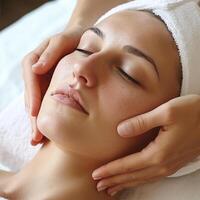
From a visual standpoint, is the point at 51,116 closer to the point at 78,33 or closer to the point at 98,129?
the point at 98,129

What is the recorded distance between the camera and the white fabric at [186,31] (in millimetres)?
1002

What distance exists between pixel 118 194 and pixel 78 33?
0.38 m

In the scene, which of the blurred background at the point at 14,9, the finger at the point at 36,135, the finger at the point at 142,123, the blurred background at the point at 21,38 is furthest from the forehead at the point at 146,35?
the blurred background at the point at 14,9

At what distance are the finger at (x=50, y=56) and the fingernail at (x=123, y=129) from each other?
0.82 ft

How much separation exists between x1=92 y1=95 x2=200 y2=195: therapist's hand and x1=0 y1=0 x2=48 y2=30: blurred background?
4.82ft

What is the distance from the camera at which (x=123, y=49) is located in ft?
3.27

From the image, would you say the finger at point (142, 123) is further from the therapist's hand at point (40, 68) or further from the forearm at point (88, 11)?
the forearm at point (88, 11)

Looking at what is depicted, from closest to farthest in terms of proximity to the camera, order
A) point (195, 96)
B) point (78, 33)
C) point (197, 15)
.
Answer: point (195, 96)
point (197, 15)
point (78, 33)

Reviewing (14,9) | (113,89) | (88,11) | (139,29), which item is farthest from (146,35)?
(14,9)

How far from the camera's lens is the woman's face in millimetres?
966

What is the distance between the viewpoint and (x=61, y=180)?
103cm

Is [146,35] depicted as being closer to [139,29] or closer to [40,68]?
[139,29]

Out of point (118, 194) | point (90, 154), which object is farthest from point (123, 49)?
point (118, 194)

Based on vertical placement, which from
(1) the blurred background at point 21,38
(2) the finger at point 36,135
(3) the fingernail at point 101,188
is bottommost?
(3) the fingernail at point 101,188
